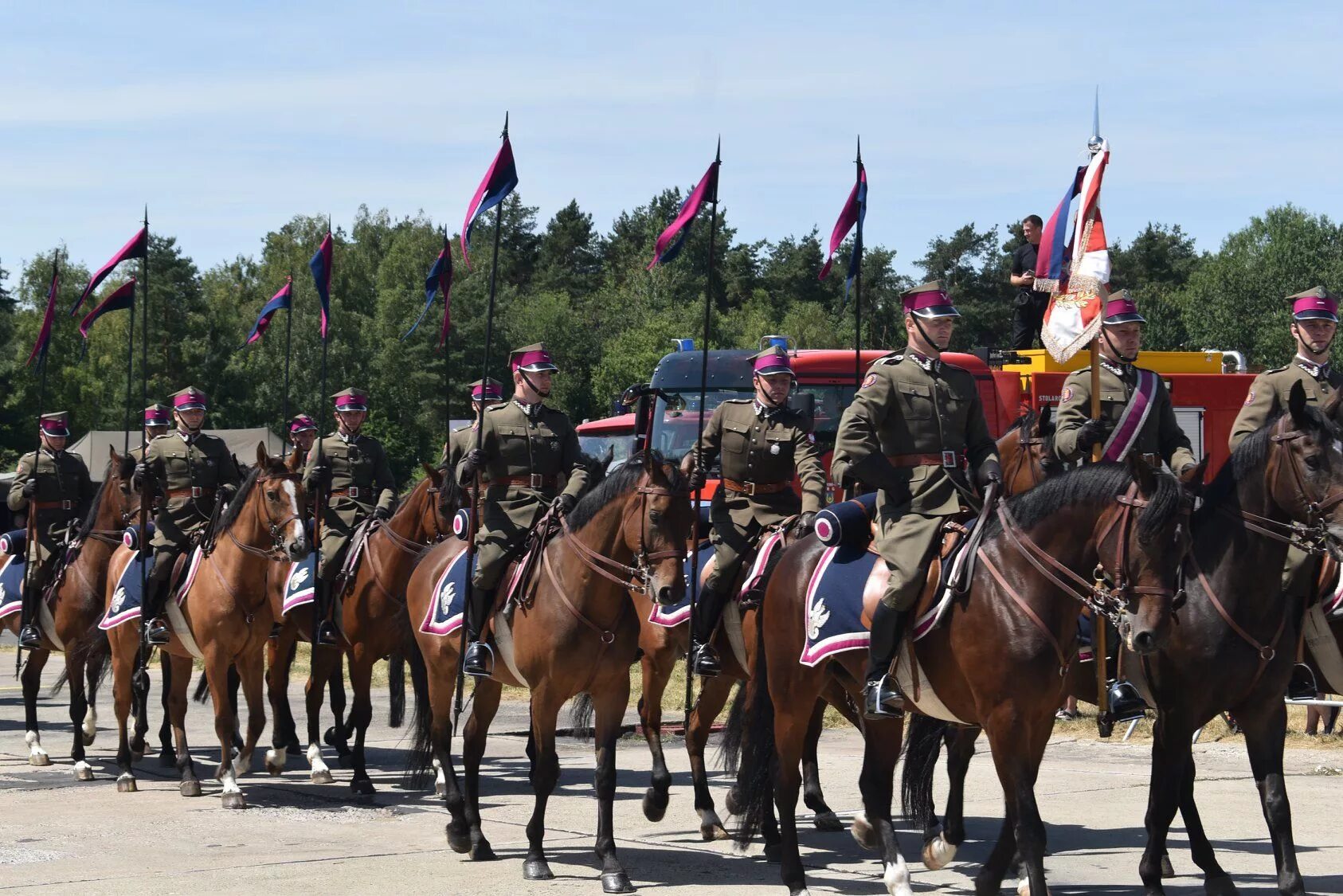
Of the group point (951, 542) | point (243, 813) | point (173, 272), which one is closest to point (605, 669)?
point (951, 542)

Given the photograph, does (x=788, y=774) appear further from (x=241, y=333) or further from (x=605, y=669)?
(x=241, y=333)

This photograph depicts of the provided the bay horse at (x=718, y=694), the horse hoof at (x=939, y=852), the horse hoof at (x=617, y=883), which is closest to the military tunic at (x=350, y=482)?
the bay horse at (x=718, y=694)

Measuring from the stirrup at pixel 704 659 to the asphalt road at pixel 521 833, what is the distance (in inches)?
42.7

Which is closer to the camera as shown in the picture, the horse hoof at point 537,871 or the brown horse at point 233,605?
the horse hoof at point 537,871

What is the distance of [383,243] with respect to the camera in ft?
313

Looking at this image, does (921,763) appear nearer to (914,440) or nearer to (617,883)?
(617,883)

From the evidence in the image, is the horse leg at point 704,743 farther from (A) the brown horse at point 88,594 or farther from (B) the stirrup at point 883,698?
(A) the brown horse at point 88,594

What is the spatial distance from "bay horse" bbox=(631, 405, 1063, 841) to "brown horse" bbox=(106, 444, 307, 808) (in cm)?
265

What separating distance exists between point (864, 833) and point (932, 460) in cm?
214

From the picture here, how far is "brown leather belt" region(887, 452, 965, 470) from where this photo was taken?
28.2 feet

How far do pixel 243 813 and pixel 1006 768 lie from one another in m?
6.02

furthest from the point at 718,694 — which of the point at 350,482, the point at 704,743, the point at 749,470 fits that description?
the point at 350,482

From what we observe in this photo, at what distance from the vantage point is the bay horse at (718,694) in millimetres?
10625

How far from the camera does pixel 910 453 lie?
28.5 feet
